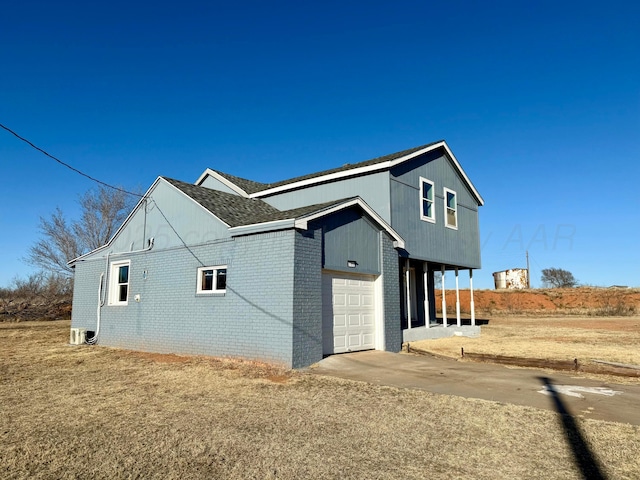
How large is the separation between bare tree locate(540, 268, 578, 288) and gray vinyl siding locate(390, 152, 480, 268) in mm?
70664

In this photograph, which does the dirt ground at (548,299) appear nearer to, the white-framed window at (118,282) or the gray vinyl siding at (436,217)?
the gray vinyl siding at (436,217)

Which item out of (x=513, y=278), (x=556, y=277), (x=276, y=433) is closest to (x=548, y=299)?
(x=513, y=278)

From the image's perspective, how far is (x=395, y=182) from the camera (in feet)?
51.9

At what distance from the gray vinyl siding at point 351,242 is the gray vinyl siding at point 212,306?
5.23ft

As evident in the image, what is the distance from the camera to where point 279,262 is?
11180 millimetres

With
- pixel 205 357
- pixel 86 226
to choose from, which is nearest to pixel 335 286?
pixel 205 357

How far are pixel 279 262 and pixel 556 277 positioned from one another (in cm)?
8537

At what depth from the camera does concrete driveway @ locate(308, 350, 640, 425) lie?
707 centimetres

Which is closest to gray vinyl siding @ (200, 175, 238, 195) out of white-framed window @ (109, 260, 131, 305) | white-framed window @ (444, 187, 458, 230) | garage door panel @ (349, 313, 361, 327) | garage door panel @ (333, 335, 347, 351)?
white-framed window @ (109, 260, 131, 305)

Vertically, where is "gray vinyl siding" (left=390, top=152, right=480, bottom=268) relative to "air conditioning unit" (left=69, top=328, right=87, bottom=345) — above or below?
above

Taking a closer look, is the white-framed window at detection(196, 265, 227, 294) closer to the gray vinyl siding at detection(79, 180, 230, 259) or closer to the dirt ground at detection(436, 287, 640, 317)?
the gray vinyl siding at detection(79, 180, 230, 259)

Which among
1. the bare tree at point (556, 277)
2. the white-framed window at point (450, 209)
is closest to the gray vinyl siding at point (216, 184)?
the white-framed window at point (450, 209)

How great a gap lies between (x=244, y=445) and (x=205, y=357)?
7.57 metres

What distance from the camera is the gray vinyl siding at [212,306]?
11039 mm
